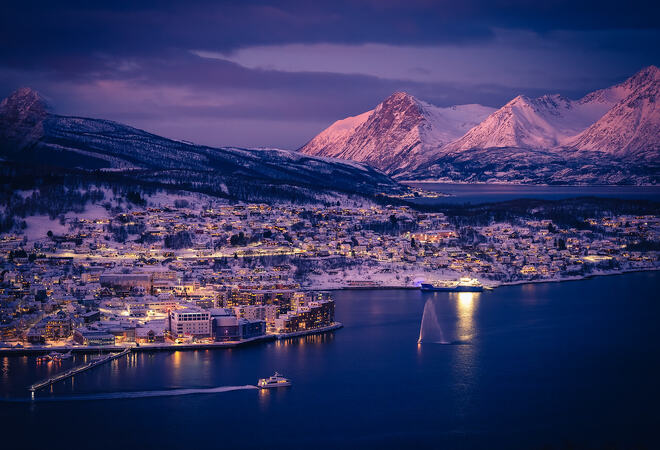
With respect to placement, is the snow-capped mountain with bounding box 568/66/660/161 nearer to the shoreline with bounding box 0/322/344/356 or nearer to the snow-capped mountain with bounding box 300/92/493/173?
the snow-capped mountain with bounding box 300/92/493/173

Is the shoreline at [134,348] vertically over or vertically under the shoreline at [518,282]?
under

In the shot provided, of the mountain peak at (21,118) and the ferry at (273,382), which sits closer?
the mountain peak at (21,118)

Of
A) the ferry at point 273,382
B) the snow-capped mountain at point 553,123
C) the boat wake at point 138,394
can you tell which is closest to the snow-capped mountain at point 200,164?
the boat wake at point 138,394

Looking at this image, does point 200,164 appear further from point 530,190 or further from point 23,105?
point 23,105

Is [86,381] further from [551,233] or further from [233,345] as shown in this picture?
[551,233]

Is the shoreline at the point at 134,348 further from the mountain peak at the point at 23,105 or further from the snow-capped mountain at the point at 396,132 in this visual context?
the snow-capped mountain at the point at 396,132

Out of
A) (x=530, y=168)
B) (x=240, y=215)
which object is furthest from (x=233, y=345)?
(x=530, y=168)

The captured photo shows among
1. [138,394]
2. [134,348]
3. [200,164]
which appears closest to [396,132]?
[200,164]

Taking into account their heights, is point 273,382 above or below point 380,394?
above
